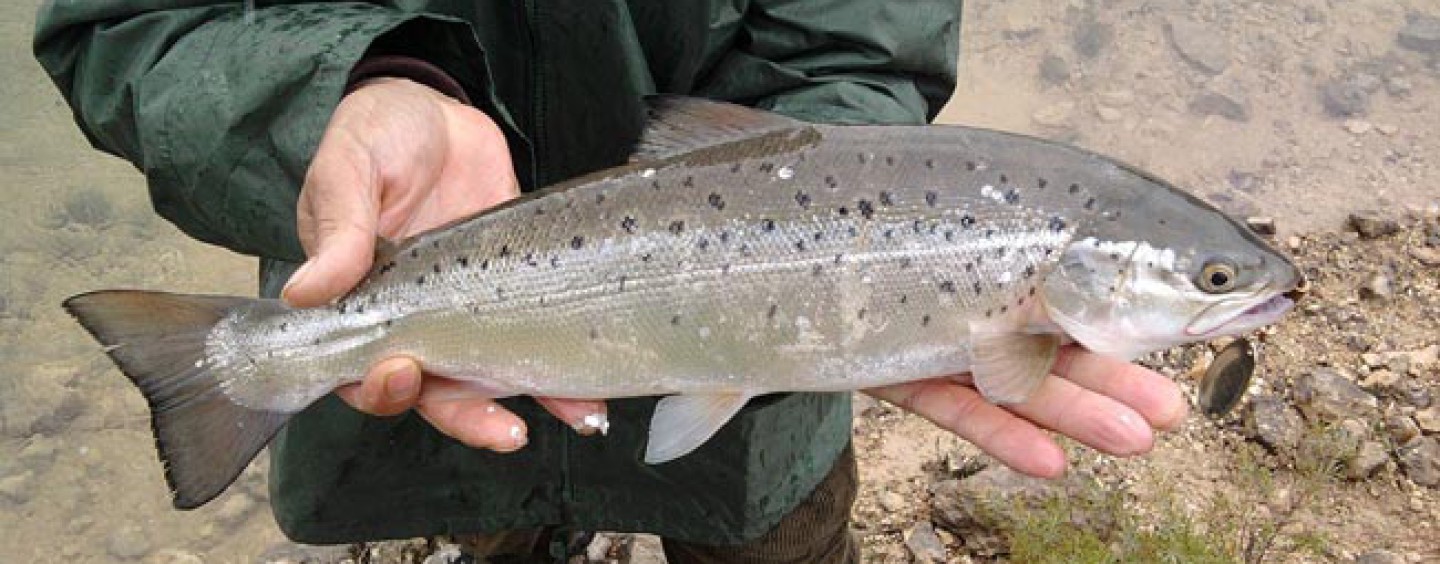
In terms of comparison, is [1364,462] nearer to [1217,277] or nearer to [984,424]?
[1217,277]

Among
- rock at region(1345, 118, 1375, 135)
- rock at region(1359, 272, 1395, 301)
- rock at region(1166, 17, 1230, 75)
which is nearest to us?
rock at region(1359, 272, 1395, 301)

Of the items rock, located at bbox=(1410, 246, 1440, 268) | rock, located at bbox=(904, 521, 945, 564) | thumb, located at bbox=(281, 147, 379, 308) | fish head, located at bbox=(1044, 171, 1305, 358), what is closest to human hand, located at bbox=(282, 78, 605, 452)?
thumb, located at bbox=(281, 147, 379, 308)

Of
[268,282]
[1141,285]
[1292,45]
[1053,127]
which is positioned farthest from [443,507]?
[1292,45]

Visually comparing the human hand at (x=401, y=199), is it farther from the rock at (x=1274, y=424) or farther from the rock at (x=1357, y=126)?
the rock at (x=1357, y=126)

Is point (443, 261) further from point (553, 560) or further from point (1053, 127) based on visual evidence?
point (1053, 127)

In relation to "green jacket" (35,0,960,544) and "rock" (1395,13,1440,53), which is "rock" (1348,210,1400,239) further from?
"green jacket" (35,0,960,544)

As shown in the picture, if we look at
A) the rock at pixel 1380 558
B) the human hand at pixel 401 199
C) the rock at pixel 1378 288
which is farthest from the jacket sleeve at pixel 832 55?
the rock at pixel 1378 288
